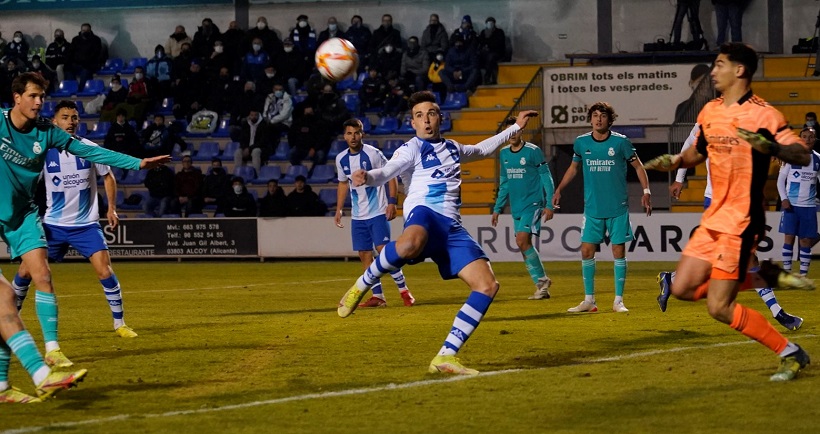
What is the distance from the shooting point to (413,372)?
8977 millimetres

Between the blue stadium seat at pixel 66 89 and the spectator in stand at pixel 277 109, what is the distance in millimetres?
7252

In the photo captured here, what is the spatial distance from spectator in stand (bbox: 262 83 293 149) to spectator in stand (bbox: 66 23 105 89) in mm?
7083

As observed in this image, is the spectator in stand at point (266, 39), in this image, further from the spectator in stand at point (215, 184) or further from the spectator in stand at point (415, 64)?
the spectator in stand at point (215, 184)

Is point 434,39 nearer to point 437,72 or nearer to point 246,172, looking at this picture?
point 437,72

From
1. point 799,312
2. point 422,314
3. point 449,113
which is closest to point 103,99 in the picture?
point 449,113

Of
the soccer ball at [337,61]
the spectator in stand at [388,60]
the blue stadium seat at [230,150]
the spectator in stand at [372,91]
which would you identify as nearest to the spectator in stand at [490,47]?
the spectator in stand at [388,60]

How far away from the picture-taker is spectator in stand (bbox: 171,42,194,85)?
3250 centimetres

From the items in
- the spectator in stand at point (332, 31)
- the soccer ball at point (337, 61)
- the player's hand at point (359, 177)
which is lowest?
the player's hand at point (359, 177)

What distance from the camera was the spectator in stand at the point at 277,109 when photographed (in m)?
30.8

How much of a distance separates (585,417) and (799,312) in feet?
23.7

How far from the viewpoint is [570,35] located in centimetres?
3266

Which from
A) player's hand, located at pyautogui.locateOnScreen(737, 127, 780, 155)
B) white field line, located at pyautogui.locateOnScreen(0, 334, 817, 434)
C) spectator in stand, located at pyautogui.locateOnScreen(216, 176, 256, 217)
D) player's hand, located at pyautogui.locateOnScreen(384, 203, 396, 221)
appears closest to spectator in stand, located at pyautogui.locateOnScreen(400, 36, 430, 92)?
spectator in stand, located at pyautogui.locateOnScreen(216, 176, 256, 217)

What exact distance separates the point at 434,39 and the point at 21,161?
23.8 m

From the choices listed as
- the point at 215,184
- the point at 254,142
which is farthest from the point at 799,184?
the point at 254,142
